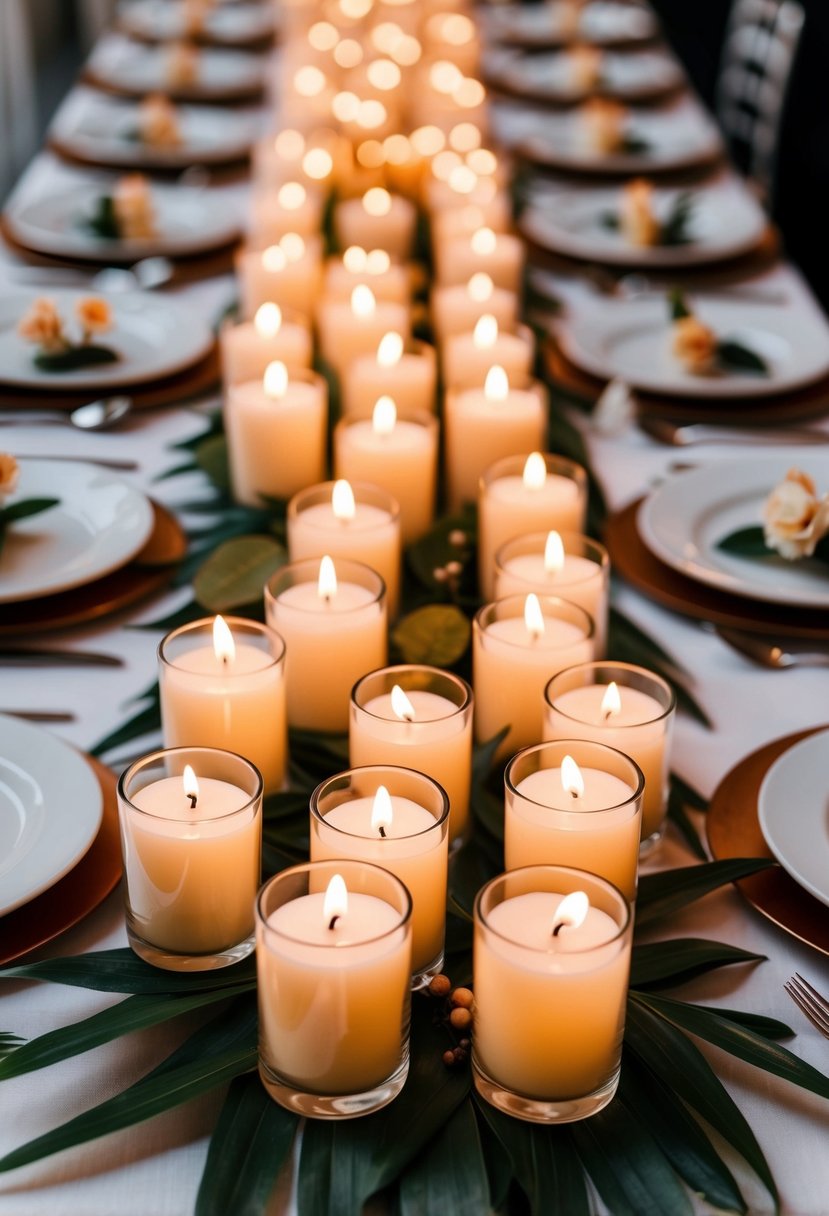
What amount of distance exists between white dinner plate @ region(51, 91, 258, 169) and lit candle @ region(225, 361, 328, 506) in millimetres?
1372

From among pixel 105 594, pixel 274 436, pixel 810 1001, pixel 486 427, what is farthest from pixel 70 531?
pixel 810 1001

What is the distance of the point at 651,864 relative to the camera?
102 centimetres

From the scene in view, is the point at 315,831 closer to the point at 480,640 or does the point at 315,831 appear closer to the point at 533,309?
the point at 480,640

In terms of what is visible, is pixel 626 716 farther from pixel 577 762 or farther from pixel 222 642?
pixel 222 642

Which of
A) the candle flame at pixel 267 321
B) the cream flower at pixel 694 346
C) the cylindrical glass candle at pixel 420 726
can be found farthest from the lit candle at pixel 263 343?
the cylindrical glass candle at pixel 420 726

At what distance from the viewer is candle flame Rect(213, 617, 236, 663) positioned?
3.40 ft

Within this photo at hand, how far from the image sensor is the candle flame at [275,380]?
58.6 inches

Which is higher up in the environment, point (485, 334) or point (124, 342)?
point (485, 334)

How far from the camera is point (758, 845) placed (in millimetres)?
1004

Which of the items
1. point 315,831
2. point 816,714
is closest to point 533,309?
point 816,714

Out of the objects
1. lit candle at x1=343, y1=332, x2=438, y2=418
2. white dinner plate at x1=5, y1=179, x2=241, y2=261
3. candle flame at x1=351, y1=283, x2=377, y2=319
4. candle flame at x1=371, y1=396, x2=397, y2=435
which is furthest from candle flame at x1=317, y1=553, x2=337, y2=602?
white dinner plate at x1=5, y1=179, x2=241, y2=261

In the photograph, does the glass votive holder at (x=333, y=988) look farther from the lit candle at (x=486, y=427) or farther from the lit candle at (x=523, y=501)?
the lit candle at (x=486, y=427)

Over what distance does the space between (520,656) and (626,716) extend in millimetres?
98

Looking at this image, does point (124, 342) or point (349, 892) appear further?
point (124, 342)
